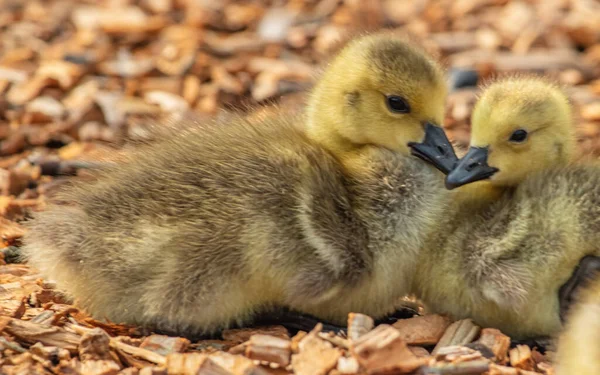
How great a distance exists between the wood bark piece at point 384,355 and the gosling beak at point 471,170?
0.59 metres

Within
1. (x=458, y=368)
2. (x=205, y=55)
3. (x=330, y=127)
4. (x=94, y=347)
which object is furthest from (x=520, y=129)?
(x=205, y=55)

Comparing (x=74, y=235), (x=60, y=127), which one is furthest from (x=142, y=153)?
(x=60, y=127)

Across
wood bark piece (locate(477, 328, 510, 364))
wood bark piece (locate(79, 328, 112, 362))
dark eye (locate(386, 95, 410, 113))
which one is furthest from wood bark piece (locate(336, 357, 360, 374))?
dark eye (locate(386, 95, 410, 113))

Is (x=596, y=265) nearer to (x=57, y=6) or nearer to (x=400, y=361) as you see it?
(x=400, y=361)

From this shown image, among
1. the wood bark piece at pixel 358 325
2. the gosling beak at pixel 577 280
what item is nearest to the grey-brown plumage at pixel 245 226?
the wood bark piece at pixel 358 325

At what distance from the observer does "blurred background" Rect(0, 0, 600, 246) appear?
191 inches

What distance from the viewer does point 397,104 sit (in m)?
3.21

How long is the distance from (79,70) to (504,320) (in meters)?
3.03

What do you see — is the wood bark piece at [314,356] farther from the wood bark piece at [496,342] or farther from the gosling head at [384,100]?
the gosling head at [384,100]

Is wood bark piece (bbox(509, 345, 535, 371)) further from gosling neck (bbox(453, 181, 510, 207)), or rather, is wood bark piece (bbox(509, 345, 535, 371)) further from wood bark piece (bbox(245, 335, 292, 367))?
wood bark piece (bbox(245, 335, 292, 367))

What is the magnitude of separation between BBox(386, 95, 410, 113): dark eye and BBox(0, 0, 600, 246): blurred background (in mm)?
1297

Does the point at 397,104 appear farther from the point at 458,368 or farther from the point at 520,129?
the point at 458,368

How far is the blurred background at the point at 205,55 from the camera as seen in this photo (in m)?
4.84

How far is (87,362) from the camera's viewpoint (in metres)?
2.77
